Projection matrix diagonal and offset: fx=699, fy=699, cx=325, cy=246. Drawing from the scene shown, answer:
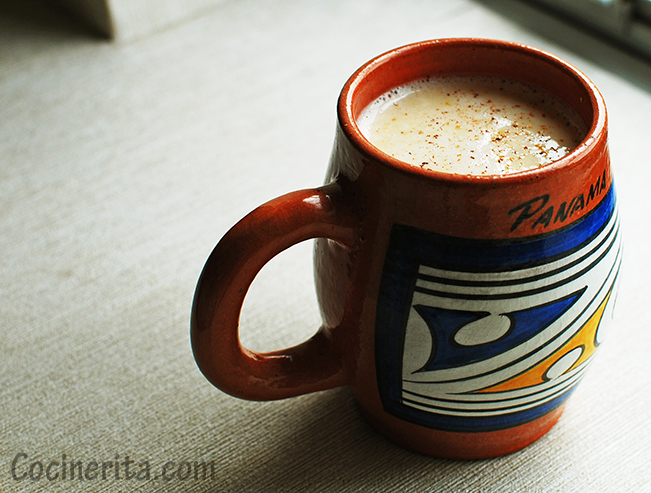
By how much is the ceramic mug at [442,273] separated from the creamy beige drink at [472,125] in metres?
0.01

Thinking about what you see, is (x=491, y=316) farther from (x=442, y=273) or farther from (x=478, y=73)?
(x=478, y=73)

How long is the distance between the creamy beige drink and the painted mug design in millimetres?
60

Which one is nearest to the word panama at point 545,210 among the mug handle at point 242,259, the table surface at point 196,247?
the mug handle at point 242,259

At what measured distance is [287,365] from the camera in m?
0.57

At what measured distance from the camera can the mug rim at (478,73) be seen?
429 mm

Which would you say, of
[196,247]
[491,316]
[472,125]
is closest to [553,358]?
[491,316]

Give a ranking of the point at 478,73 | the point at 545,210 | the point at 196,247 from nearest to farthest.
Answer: the point at 545,210 → the point at 478,73 → the point at 196,247

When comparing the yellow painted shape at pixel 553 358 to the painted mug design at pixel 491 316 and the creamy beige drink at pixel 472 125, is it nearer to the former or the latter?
the painted mug design at pixel 491 316

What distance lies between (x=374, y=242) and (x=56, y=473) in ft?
1.13

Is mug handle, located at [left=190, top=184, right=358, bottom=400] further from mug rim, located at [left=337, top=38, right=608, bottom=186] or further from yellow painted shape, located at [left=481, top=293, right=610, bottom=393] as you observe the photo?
yellow painted shape, located at [left=481, top=293, right=610, bottom=393]

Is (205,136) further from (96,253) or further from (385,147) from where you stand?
(385,147)

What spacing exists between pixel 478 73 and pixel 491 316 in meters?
0.22

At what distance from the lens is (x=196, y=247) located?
32.4 inches

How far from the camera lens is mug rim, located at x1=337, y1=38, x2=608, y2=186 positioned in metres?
0.43
